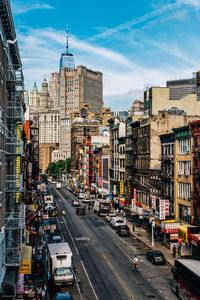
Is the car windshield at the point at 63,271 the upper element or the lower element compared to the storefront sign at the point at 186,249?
upper

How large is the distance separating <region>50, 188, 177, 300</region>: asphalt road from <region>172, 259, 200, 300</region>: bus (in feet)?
3.83

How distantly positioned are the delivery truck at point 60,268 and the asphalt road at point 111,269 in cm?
A: 97

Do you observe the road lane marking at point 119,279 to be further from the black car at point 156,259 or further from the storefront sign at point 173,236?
the storefront sign at point 173,236

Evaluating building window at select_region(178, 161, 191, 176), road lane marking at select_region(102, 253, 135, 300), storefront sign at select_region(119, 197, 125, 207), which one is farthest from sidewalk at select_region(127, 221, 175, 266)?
storefront sign at select_region(119, 197, 125, 207)

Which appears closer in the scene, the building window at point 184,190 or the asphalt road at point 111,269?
the asphalt road at point 111,269

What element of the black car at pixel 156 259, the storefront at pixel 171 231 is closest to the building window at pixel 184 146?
the storefront at pixel 171 231

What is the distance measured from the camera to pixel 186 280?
1109 inches

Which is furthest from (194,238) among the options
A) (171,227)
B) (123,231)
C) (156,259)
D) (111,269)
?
(123,231)

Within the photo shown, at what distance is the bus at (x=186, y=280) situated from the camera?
26.3m

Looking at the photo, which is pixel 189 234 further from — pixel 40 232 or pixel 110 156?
pixel 110 156

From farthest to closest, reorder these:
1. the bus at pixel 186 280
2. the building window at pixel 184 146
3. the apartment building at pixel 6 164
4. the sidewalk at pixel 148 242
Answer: the building window at pixel 184 146
the sidewalk at pixel 148 242
the bus at pixel 186 280
the apartment building at pixel 6 164

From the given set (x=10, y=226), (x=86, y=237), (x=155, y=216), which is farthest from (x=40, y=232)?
(x=10, y=226)

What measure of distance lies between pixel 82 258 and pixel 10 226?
1823cm

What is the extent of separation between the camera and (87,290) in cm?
3222
